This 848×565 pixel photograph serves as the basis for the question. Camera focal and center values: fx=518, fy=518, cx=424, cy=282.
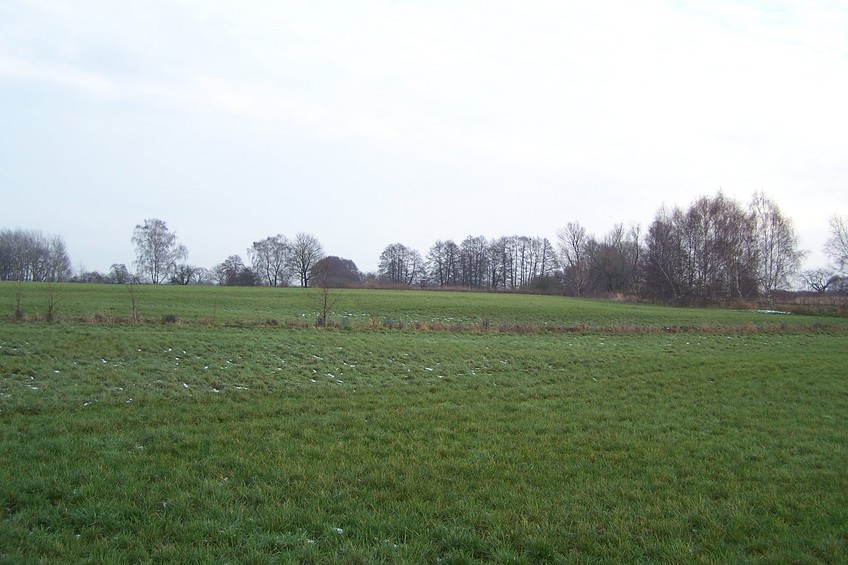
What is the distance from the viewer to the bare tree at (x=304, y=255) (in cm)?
9238

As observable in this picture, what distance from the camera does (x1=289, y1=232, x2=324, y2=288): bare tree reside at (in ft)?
303

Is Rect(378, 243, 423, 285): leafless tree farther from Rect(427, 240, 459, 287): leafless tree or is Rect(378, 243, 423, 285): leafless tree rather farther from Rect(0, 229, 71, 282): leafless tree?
Rect(0, 229, 71, 282): leafless tree

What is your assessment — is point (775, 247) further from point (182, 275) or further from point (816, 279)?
point (182, 275)

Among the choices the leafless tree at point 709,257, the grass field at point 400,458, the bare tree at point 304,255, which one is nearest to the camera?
the grass field at point 400,458

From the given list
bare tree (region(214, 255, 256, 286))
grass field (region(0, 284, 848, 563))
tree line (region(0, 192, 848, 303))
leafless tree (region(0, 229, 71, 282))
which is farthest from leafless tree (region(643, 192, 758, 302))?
leafless tree (region(0, 229, 71, 282))

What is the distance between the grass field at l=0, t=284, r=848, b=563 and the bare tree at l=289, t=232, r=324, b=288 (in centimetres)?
7710

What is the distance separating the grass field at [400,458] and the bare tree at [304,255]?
7710cm

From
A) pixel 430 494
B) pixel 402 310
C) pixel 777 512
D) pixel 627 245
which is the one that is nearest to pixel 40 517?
pixel 430 494

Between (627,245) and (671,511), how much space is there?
103656 millimetres

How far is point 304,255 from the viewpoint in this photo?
9506 cm

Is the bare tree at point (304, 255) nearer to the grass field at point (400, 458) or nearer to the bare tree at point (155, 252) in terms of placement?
the bare tree at point (155, 252)

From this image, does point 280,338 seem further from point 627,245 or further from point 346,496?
point 627,245

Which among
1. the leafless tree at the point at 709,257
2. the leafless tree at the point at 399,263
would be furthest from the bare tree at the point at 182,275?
the leafless tree at the point at 709,257

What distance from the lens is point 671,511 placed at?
5.29 meters
